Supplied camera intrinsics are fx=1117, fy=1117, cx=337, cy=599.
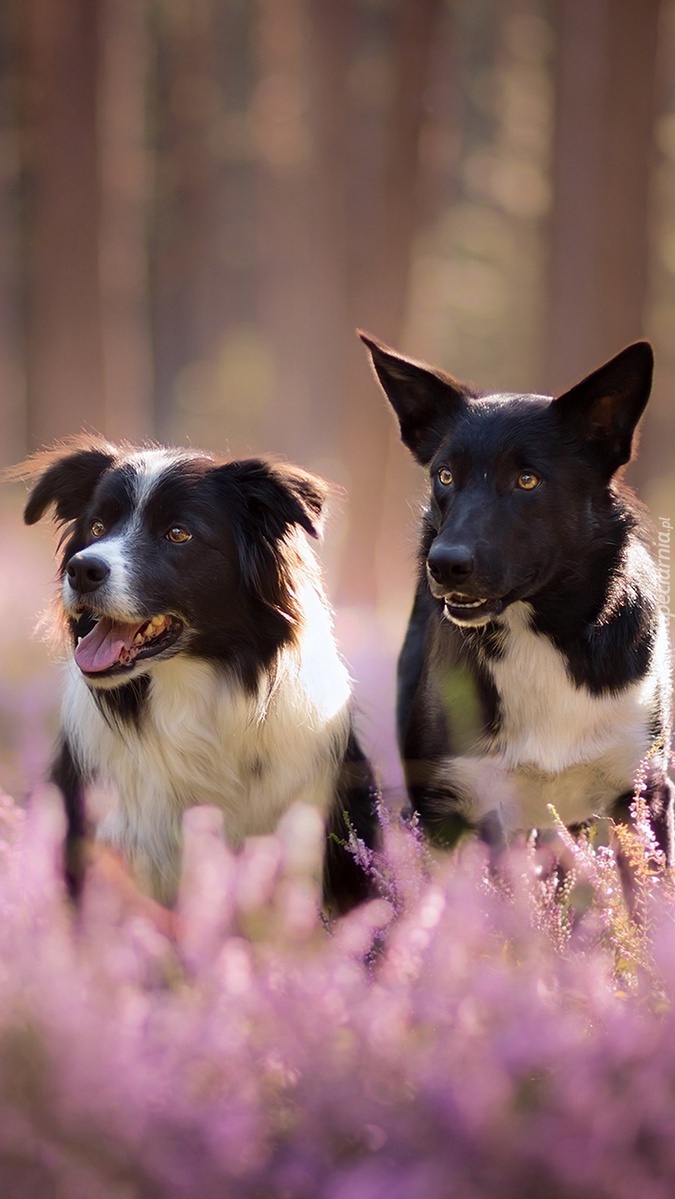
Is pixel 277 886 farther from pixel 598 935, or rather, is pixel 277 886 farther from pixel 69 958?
pixel 69 958

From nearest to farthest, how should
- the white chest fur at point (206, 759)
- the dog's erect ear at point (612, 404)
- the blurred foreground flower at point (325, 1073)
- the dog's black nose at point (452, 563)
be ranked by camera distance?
the blurred foreground flower at point (325, 1073), the dog's black nose at point (452, 563), the dog's erect ear at point (612, 404), the white chest fur at point (206, 759)

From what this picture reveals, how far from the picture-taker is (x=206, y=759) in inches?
140

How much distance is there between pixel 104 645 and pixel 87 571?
0.97ft

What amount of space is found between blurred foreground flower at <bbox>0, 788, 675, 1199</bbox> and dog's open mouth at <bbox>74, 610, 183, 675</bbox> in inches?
45.0

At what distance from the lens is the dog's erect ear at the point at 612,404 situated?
319cm

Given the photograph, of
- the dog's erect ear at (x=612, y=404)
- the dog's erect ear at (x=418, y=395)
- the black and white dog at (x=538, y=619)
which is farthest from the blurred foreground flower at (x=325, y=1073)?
the dog's erect ear at (x=418, y=395)

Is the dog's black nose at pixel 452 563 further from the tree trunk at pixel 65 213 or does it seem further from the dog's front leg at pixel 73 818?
the tree trunk at pixel 65 213

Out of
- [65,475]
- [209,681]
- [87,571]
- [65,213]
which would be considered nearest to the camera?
[87,571]

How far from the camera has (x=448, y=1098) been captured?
185cm

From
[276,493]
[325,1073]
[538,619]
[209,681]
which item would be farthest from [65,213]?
[325,1073]

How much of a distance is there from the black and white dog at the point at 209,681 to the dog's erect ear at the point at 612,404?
2.68ft

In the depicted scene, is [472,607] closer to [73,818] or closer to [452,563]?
[452,563]

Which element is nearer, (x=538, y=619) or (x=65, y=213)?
(x=538, y=619)

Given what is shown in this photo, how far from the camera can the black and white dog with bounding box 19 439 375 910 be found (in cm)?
341
